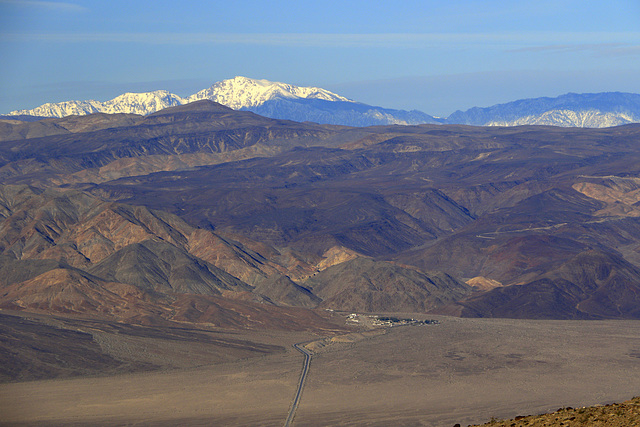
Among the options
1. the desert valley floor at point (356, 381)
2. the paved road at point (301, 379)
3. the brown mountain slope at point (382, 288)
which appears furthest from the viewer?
the brown mountain slope at point (382, 288)

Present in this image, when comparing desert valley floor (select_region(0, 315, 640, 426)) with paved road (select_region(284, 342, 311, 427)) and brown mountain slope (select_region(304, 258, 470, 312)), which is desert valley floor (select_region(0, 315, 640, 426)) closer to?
paved road (select_region(284, 342, 311, 427))

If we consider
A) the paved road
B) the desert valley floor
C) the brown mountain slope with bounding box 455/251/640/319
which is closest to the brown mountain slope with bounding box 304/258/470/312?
the brown mountain slope with bounding box 455/251/640/319

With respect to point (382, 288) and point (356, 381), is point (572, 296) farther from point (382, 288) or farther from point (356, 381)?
point (356, 381)

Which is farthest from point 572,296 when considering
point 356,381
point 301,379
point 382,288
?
point 301,379

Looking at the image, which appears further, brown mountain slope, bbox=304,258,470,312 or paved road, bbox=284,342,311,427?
brown mountain slope, bbox=304,258,470,312

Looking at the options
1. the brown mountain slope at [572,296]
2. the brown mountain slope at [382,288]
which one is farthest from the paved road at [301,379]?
the brown mountain slope at [572,296]

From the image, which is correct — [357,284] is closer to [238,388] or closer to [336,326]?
[336,326]

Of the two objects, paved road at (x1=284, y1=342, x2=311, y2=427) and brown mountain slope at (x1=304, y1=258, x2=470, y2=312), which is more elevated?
paved road at (x1=284, y1=342, x2=311, y2=427)

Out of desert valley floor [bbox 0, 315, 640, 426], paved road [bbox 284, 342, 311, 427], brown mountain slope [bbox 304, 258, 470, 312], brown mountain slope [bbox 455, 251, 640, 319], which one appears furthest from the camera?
brown mountain slope [bbox 304, 258, 470, 312]

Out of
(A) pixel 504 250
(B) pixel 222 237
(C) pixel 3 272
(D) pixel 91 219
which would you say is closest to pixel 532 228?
(A) pixel 504 250

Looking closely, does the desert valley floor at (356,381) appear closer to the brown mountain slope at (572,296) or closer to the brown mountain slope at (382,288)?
the brown mountain slope at (572,296)
